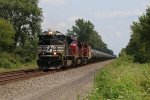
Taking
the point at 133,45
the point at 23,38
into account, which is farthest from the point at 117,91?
the point at 23,38

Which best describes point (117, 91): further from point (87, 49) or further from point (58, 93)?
point (87, 49)

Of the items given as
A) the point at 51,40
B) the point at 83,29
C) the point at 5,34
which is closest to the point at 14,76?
the point at 51,40

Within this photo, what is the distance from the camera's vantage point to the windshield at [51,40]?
39.0 meters

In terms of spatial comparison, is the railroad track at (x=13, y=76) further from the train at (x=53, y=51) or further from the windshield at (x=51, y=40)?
the windshield at (x=51, y=40)

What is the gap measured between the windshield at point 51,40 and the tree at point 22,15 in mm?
52640

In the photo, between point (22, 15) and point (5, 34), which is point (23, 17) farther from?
point (5, 34)

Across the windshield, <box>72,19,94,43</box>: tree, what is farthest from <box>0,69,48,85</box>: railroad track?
<box>72,19,94,43</box>: tree

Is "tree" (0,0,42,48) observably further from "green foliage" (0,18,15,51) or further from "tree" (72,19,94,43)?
"tree" (72,19,94,43)

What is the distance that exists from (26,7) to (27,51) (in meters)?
14.8

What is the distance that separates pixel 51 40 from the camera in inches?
1534

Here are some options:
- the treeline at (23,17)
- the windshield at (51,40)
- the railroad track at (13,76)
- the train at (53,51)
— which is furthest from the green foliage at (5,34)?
the railroad track at (13,76)

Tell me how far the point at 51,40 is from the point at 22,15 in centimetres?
5579

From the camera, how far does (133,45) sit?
73.0 meters

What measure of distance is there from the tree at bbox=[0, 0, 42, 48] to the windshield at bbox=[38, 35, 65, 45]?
52.6 metres
